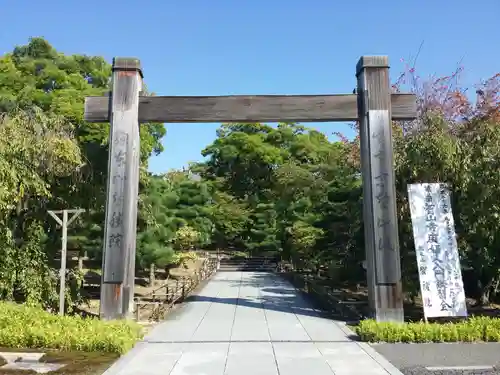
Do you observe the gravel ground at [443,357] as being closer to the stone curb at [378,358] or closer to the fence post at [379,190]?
the stone curb at [378,358]

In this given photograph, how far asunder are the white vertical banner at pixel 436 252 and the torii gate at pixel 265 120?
456 millimetres

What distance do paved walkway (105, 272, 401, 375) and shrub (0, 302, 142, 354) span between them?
26 cm

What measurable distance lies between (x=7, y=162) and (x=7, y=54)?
1115cm

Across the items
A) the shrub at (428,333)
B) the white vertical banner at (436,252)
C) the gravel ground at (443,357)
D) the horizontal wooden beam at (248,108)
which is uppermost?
the horizontal wooden beam at (248,108)

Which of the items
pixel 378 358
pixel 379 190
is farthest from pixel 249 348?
pixel 379 190

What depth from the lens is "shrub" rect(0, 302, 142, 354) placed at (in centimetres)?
613

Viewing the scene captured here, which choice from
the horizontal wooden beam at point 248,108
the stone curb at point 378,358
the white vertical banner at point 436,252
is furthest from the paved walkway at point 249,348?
the horizontal wooden beam at point 248,108

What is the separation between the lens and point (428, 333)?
6941 mm

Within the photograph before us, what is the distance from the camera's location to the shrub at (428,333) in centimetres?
690

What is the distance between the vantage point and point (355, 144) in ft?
51.3

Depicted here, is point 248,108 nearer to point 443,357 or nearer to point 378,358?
point 378,358

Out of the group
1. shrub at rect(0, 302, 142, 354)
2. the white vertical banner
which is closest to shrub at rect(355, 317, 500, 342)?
the white vertical banner

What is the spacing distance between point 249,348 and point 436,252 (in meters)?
4.19

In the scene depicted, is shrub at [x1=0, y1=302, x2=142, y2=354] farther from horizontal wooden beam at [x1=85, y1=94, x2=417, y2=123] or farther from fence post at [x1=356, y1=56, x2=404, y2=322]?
fence post at [x1=356, y1=56, x2=404, y2=322]
